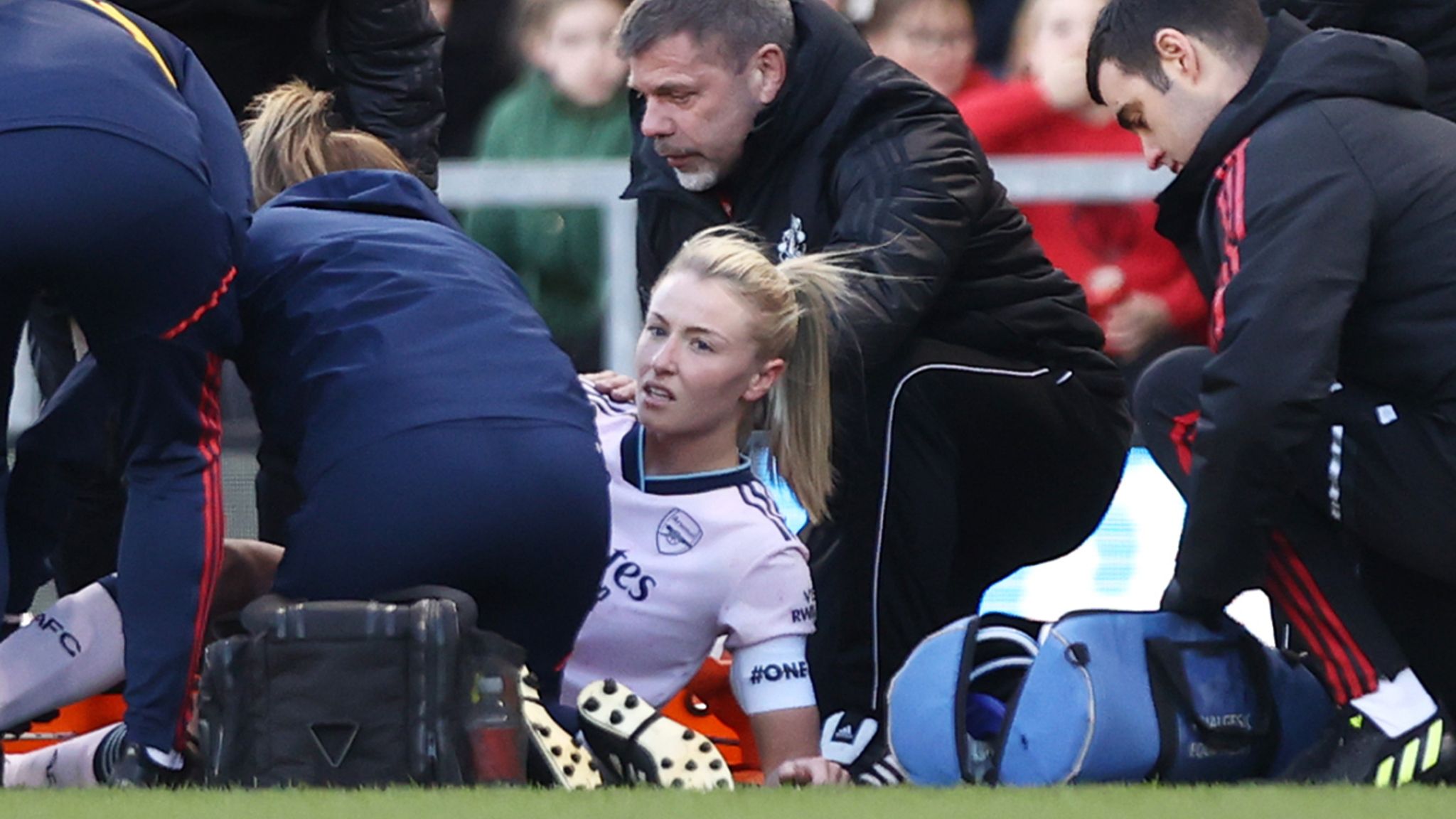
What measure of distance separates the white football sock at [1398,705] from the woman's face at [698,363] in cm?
104

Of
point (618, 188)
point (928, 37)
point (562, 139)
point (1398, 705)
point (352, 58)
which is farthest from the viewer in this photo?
point (562, 139)

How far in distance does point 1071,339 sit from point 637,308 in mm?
2513

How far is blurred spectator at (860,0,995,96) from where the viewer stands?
6.55 meters

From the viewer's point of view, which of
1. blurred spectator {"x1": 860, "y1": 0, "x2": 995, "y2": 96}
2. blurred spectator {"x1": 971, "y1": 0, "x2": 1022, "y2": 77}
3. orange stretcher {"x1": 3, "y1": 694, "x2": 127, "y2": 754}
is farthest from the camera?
blurred spectator {"x1": 971, "y1": 0, "x2": 1022, "y2": 77}

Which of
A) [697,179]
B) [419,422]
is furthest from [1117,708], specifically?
[697,179]

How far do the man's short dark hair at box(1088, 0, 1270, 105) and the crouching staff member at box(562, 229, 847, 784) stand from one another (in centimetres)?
56

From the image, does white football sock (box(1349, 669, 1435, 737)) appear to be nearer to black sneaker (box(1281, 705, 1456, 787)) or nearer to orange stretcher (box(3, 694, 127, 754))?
black sneaker (box(1281, 705, 1456, 787))

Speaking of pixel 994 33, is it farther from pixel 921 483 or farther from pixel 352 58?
pixel 921 483

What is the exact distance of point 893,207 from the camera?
4133 millimetres

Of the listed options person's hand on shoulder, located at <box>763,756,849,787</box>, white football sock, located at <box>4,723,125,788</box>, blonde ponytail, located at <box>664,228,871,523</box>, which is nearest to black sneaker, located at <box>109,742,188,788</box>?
white football sock, located at <box>4,723,125,788</box>

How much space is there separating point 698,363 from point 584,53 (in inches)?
121

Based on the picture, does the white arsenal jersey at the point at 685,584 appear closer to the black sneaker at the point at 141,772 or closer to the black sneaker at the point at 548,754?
the black sneaker at the point at 548,754

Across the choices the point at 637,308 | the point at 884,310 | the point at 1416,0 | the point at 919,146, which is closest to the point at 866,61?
the point at 919,146

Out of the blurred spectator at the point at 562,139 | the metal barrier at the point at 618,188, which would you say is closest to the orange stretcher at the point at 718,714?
the metal barrier at the point at 618,188
